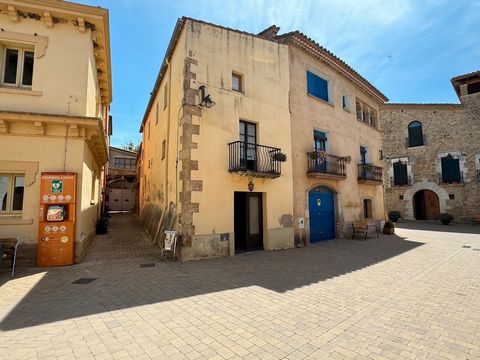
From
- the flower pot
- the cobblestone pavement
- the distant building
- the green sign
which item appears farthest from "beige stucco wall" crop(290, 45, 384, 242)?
the distant building

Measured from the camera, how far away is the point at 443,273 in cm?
664

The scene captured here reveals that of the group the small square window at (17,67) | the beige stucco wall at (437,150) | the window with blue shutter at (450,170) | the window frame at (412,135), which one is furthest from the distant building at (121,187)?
the window with blue shutter at (450,170)

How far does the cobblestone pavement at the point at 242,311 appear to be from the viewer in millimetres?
3139

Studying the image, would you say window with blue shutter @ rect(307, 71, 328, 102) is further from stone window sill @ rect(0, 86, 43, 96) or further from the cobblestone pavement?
stone window sill @ rect(0, 86, 43, 96)

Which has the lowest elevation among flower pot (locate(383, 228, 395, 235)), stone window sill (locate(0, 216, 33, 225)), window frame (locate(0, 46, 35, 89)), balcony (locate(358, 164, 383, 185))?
flower pot (locate(383, 228, 395, 235))

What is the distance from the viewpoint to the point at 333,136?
1331 cm

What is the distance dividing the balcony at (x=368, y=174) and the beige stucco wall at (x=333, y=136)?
27 centimetres

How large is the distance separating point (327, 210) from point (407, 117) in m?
16.9

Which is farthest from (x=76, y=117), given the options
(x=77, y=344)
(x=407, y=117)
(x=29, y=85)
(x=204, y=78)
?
(x=407, y=117)

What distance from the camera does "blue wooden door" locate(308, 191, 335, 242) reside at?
11858 mm

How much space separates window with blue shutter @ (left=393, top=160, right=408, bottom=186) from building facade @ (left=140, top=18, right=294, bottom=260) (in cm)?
1809

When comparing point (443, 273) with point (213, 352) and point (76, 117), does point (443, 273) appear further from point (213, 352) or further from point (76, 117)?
point (76, 117)

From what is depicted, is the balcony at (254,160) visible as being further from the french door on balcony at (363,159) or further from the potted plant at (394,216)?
the potted plant at (394,216)

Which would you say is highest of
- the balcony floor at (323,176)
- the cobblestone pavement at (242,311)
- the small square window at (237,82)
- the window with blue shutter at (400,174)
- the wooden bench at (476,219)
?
the small square window at (237,82)
